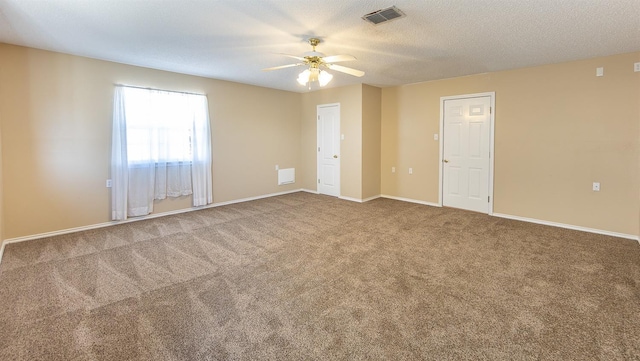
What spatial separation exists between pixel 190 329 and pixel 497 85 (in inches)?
215

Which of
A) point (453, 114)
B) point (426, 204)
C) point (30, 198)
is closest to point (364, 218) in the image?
point (426, 204)

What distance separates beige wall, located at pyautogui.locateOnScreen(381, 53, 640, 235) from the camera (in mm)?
3953

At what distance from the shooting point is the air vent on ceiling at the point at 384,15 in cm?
263

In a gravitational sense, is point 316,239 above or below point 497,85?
below

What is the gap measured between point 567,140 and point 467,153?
4.68 ft

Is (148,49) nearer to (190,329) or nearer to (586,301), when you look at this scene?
(190,329)

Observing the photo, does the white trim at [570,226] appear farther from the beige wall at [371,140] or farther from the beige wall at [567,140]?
the beige wall at [371,140]

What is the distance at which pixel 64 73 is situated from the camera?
13.3 ft

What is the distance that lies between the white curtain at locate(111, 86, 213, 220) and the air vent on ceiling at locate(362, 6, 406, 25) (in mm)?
3723

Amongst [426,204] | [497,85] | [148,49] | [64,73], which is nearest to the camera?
[148,49]

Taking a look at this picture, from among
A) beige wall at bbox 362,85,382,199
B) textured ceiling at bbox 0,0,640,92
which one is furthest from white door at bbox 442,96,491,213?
beige wall at bbox 362,85,382,199

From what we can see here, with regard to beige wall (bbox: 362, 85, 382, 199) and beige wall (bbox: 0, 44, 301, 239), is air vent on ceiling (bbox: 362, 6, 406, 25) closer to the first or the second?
beige wall (bbox: 362, 85, 382, 199)

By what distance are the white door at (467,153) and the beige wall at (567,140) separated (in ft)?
0.62

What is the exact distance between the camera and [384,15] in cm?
272
